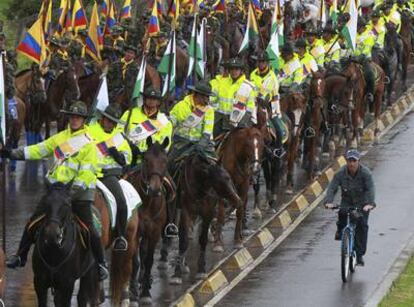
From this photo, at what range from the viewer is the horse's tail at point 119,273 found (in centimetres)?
2117

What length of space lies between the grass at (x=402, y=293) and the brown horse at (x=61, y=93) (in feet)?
32.4

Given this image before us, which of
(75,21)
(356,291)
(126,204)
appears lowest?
(356,291)

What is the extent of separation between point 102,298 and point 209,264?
3.69 meters

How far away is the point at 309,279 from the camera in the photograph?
24172 millimetres

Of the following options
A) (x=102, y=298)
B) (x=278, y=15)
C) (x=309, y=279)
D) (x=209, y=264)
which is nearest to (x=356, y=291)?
(x=309, y=279)

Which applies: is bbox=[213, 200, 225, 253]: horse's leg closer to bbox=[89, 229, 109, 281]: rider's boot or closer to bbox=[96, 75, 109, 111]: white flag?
bbox=[96, 75, 109, 111]: white flag

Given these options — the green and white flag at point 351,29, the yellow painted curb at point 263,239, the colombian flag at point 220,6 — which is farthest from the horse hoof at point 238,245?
the colombian flag at point 220,6

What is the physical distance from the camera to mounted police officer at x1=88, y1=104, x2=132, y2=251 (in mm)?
20453

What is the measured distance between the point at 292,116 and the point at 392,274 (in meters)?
7.48

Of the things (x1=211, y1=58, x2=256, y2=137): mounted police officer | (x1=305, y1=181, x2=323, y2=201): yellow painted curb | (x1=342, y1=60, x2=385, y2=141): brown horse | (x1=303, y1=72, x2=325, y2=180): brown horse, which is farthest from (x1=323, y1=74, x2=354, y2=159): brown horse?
(x1=211, y1=58, x2=256, y2=137): mounted police officer

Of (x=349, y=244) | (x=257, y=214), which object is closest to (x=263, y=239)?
(x=257, y=214)

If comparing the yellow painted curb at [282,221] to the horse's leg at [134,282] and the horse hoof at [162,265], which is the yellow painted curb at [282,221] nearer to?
the horse hoof at [162,265]

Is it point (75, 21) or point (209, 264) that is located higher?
point (75, 21)

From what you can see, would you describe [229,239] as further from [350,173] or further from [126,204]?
[126,204]
